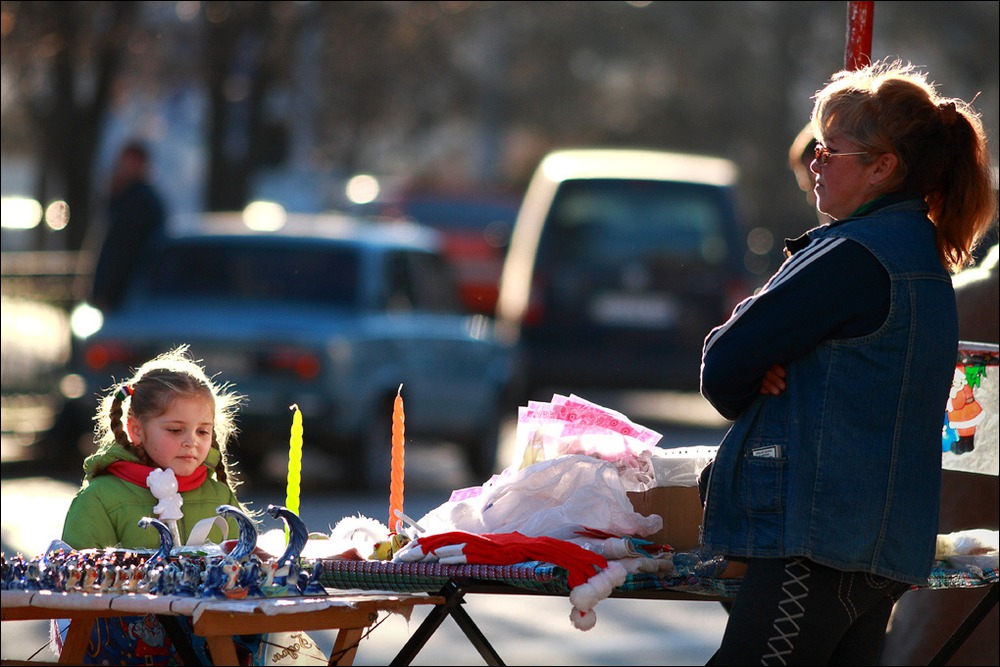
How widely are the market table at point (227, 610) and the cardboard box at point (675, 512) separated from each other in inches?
24.1

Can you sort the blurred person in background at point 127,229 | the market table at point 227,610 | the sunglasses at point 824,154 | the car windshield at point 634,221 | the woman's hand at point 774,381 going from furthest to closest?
the car windshield at point 634,221
the blurred person in background at point 127,229
the sunglasses at point 824,154
the woman's hand at point 774,381
the market table at point 227,610

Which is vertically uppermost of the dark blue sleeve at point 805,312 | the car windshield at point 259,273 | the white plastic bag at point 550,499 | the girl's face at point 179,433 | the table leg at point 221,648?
the car windshield at point 259,273

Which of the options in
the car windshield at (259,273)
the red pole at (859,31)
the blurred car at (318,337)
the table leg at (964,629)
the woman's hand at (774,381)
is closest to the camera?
the woman's hand at (774,381)

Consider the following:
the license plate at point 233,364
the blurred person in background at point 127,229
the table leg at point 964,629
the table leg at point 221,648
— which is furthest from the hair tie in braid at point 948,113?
the blurred person in background at point 127,229

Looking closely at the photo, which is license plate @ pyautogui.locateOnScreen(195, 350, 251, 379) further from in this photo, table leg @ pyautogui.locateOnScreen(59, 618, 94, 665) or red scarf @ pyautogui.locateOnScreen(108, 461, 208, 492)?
table leg @ pyautogui.locateOnScreen(59, 618, 94, 665)

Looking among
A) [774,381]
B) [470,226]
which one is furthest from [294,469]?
[470,226]

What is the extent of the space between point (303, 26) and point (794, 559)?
34.8ft

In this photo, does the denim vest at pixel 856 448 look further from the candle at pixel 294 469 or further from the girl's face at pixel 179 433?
the girl's face at pixel 179 433

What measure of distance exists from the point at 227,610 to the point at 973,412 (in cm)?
215

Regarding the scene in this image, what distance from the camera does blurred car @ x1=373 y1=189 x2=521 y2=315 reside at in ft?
54.5

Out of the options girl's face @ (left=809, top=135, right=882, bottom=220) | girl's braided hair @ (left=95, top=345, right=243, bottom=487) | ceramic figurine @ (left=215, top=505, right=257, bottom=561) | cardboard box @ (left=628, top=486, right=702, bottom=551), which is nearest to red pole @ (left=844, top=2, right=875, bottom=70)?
girl's face @ (left=809, top=135, right=882, bottom=220)

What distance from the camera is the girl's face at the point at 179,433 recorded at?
3.81m

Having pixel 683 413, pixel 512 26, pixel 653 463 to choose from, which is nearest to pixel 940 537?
pixel 653 463

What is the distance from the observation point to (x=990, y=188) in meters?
3.30
